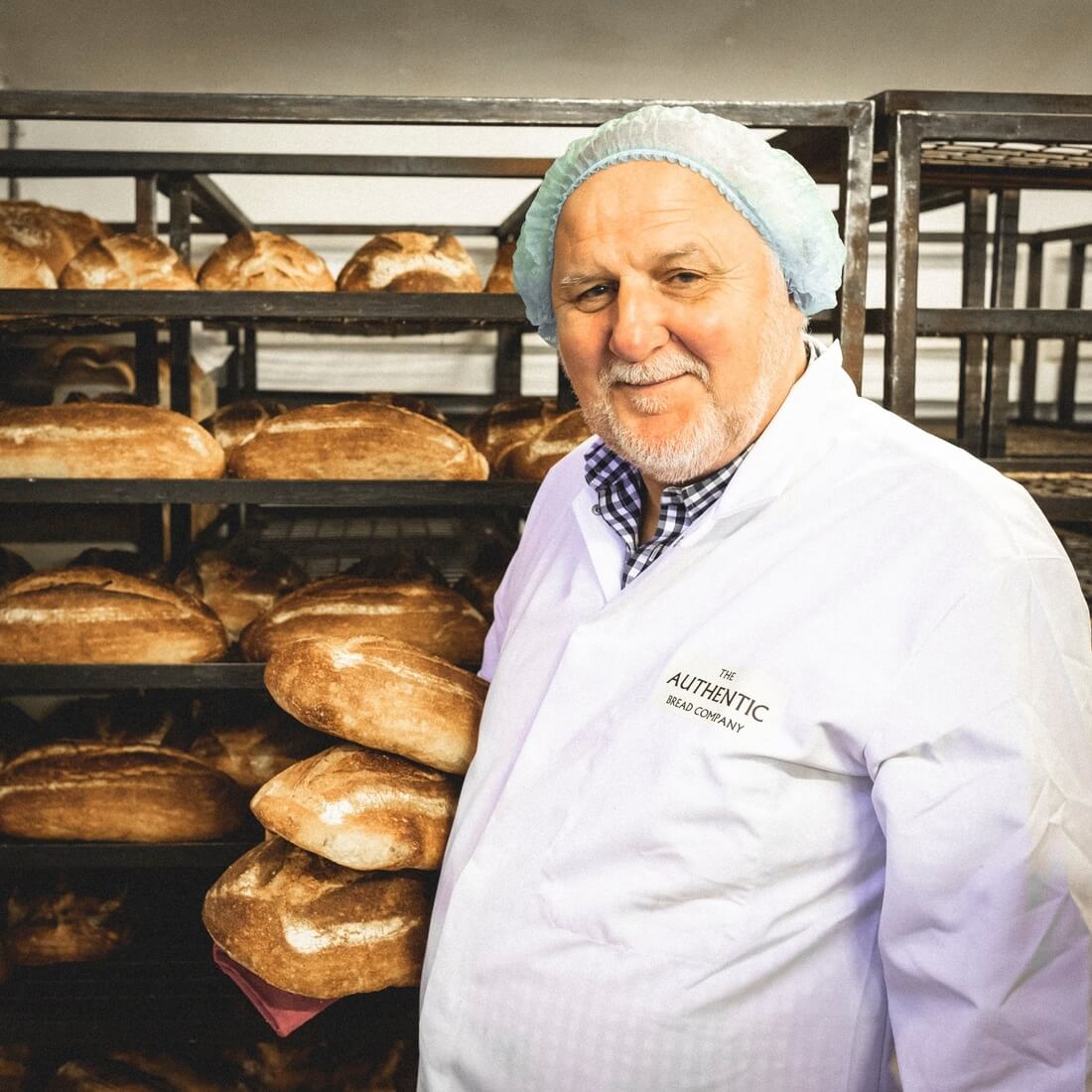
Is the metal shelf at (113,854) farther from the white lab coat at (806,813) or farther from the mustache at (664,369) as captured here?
the mustache at (664,369)

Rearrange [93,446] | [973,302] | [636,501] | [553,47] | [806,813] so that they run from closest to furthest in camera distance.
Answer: [806,813] < [636,501] < [93,446] < [973,302] < [553,47]

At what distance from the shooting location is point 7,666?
5.14 feet

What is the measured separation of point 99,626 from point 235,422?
2.00 feet

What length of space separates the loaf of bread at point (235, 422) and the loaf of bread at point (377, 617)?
0.46 meters

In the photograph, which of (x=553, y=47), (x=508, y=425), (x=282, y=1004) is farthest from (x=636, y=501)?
(x=553, y=47)

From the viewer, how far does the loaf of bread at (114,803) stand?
5.33 feet

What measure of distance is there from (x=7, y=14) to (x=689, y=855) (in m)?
3.56

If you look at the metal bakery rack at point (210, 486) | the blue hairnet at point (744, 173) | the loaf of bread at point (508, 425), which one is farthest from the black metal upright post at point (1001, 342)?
the blue hairnet at point (744, 173)

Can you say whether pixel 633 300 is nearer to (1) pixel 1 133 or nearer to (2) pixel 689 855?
(2) pixel 689 855

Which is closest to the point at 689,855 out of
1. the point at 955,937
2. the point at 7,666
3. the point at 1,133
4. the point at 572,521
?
the point at 955,937

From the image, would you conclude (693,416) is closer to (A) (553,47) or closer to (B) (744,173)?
(B) (744,173)

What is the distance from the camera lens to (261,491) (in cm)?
157

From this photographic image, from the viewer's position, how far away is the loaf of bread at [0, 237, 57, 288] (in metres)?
1.77

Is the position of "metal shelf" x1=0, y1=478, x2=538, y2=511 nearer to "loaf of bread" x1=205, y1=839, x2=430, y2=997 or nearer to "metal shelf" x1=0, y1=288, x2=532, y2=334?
"metal shelf" x1=0, y1=288, x2=532, y2=334
